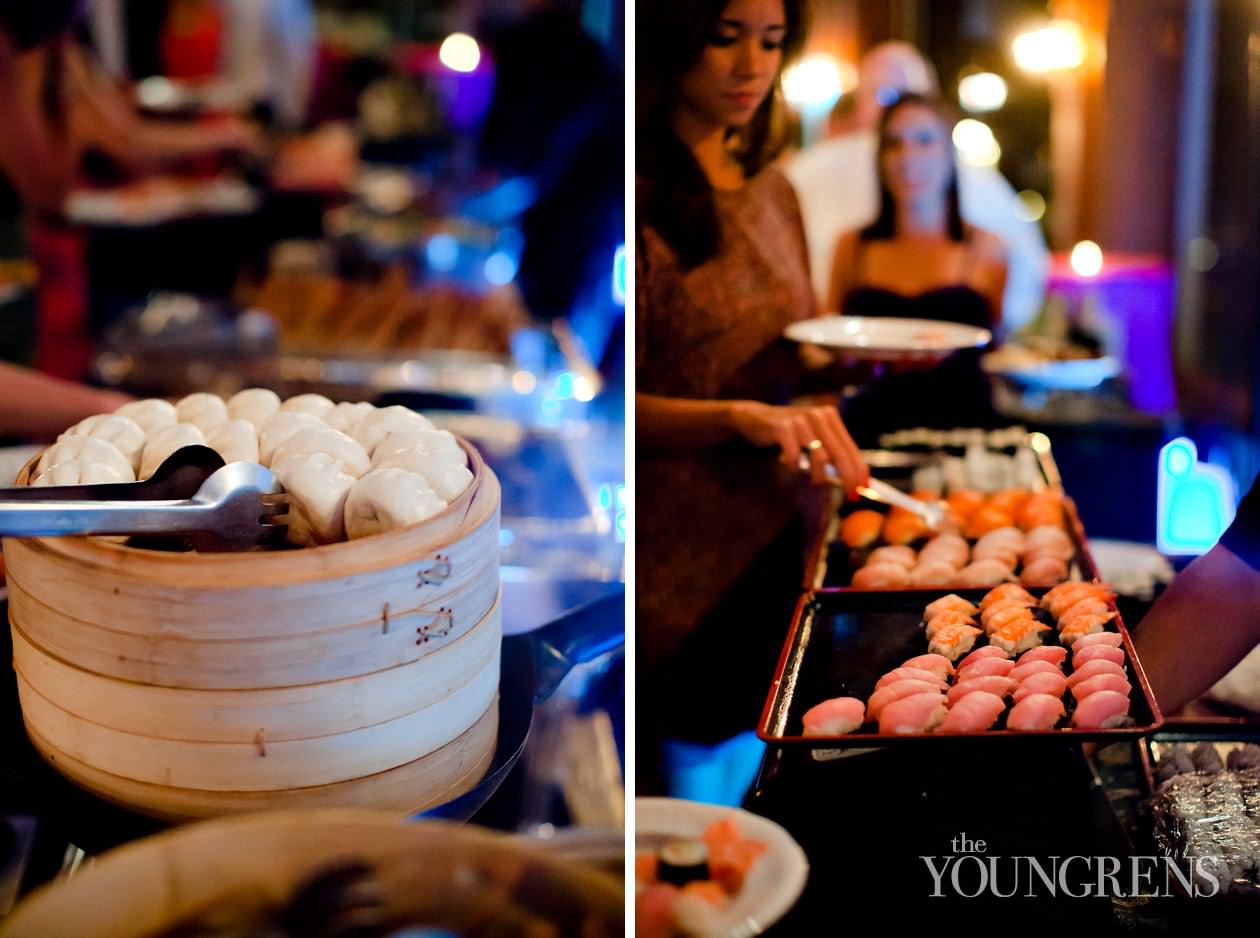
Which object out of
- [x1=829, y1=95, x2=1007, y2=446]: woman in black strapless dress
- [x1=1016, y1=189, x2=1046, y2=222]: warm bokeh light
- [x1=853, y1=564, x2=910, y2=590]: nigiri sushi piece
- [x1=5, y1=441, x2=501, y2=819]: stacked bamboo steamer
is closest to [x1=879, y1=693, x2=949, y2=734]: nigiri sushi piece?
[x1=853, y1=564, x2=910, y2=590]: nigiri sushi piece

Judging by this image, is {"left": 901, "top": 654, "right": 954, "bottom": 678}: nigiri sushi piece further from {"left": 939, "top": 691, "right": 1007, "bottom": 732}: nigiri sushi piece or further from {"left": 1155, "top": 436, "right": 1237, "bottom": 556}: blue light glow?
{"left": 1155, "top": 436, "right": 1237, "bottom": 556}: blue light glow

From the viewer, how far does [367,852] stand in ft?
2.90

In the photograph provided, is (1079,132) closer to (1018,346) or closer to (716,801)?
(1018,346)

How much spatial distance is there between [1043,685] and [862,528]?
375mm

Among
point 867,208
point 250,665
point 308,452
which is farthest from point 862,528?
point 250,665

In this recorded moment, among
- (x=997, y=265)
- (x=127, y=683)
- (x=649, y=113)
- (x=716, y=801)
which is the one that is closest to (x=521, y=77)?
(x=649, y=113)

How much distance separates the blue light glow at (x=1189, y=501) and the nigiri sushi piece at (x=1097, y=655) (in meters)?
0.23

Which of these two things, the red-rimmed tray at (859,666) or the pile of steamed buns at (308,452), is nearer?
the pile of steamed buns at (308,452)

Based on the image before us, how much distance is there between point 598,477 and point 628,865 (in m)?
0.69

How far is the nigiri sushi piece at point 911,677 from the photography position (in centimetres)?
144

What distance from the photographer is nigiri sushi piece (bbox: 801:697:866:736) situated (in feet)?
4.56

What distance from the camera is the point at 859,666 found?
4.85 feet

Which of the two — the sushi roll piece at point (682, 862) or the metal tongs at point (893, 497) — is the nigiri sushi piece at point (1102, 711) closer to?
A: the metal tongs at point (893, 497)

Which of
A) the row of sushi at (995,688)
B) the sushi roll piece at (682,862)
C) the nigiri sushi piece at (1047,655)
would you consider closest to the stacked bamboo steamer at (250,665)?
the sushi roll piece at (682,862)
